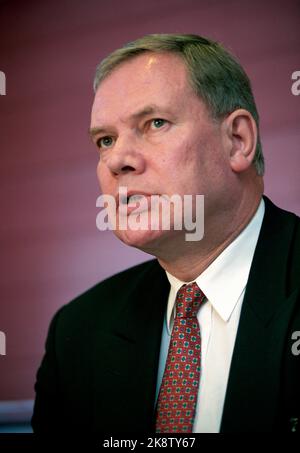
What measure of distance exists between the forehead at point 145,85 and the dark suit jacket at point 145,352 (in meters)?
0.39

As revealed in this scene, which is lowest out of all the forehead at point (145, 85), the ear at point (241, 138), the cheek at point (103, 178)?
the cheek at point (103, 178)

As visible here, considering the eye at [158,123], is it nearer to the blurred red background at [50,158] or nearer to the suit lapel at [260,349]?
the suit lapel at [260,349]

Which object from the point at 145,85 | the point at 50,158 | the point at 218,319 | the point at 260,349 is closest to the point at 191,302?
the point at 218,319

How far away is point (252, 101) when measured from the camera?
5.15 feet

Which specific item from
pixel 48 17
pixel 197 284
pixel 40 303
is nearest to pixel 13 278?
pixel 40 303

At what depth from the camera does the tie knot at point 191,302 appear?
Answer: 4.86ft

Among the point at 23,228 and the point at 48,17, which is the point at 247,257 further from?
the point at 48,17

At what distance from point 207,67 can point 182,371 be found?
0.75 metres

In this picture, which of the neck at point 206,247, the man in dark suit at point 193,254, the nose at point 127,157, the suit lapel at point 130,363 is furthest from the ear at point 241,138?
the suit lapel at point 130,363

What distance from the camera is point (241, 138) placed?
4.98 ft

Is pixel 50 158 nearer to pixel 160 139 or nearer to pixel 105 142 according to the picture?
pixel 105 142

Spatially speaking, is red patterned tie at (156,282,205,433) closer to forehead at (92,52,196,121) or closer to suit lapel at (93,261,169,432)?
suit lapel at (93,261,169,432)

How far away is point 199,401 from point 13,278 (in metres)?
0.80

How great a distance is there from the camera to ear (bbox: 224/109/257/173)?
1.49 meters
